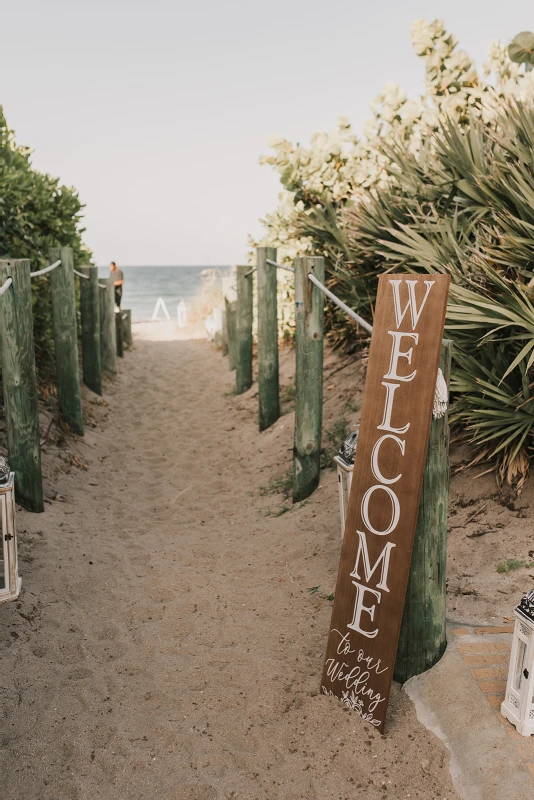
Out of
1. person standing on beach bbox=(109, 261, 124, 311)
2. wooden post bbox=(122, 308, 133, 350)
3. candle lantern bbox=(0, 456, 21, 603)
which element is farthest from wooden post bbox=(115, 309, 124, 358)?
candle lantern bbox=(0, 456, 21, 603)

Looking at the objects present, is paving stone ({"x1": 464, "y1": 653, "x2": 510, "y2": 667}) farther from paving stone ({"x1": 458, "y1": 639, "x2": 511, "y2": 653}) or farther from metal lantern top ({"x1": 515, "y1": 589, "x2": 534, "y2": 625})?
metal lantern top ({"x1": 515, "y1": 589, "x2": 534, "y2": 625})

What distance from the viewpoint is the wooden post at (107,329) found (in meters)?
10.2

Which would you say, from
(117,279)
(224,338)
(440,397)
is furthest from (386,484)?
(117,279)

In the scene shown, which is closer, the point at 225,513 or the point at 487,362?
the point at 487,362

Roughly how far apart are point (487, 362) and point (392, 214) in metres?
2.04

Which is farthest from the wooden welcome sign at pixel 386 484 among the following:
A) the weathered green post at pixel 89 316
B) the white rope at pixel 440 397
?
the weathered green post at pixel 89 316

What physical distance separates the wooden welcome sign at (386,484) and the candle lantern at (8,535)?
5.48 ft

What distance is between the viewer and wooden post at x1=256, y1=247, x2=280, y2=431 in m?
7.29

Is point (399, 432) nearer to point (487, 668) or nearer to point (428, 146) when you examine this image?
point (487, 668)

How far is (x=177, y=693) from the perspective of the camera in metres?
3.10

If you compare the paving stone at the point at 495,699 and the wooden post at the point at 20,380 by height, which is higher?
the wooden post at the point at 20,380

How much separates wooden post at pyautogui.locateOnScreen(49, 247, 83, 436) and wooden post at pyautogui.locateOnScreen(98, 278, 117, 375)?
357 centimetres

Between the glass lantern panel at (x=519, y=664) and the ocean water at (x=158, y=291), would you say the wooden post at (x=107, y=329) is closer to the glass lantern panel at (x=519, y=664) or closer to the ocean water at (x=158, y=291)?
the glass lantern panel at (x=519, y=664)

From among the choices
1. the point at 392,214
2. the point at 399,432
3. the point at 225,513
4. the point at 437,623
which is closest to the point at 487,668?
the point at 437,623
